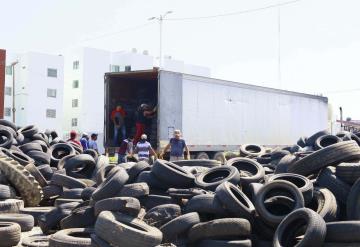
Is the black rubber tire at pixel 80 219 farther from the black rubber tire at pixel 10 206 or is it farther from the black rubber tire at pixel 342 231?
the black rubber tire at pixel 342 231

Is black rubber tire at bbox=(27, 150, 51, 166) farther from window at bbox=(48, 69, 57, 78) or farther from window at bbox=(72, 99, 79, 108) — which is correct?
window at bbox=(72, 99, 79, 108)

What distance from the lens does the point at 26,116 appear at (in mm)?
62000

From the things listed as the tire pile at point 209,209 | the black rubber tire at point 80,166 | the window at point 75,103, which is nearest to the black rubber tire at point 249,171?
the tire pile at point 209,209

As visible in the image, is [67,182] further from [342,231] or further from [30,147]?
[342,231]

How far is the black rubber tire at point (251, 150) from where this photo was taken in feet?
47.4

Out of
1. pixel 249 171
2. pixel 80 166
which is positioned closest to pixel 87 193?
pixel 249 171

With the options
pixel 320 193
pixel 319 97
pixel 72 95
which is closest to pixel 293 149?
pixel 320 193

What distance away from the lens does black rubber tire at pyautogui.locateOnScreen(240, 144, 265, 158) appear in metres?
14.4

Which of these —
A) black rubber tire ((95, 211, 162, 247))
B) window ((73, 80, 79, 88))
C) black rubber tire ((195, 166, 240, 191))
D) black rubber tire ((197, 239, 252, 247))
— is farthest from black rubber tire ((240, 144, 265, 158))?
window ((73, 80, 79, 88))

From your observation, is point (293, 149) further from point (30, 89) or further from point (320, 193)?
point (30, 89)

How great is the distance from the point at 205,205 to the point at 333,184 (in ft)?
6.73

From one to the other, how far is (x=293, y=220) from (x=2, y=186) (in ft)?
20.8

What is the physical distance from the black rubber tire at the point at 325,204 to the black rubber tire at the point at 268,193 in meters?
0.31

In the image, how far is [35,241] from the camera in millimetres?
7672
